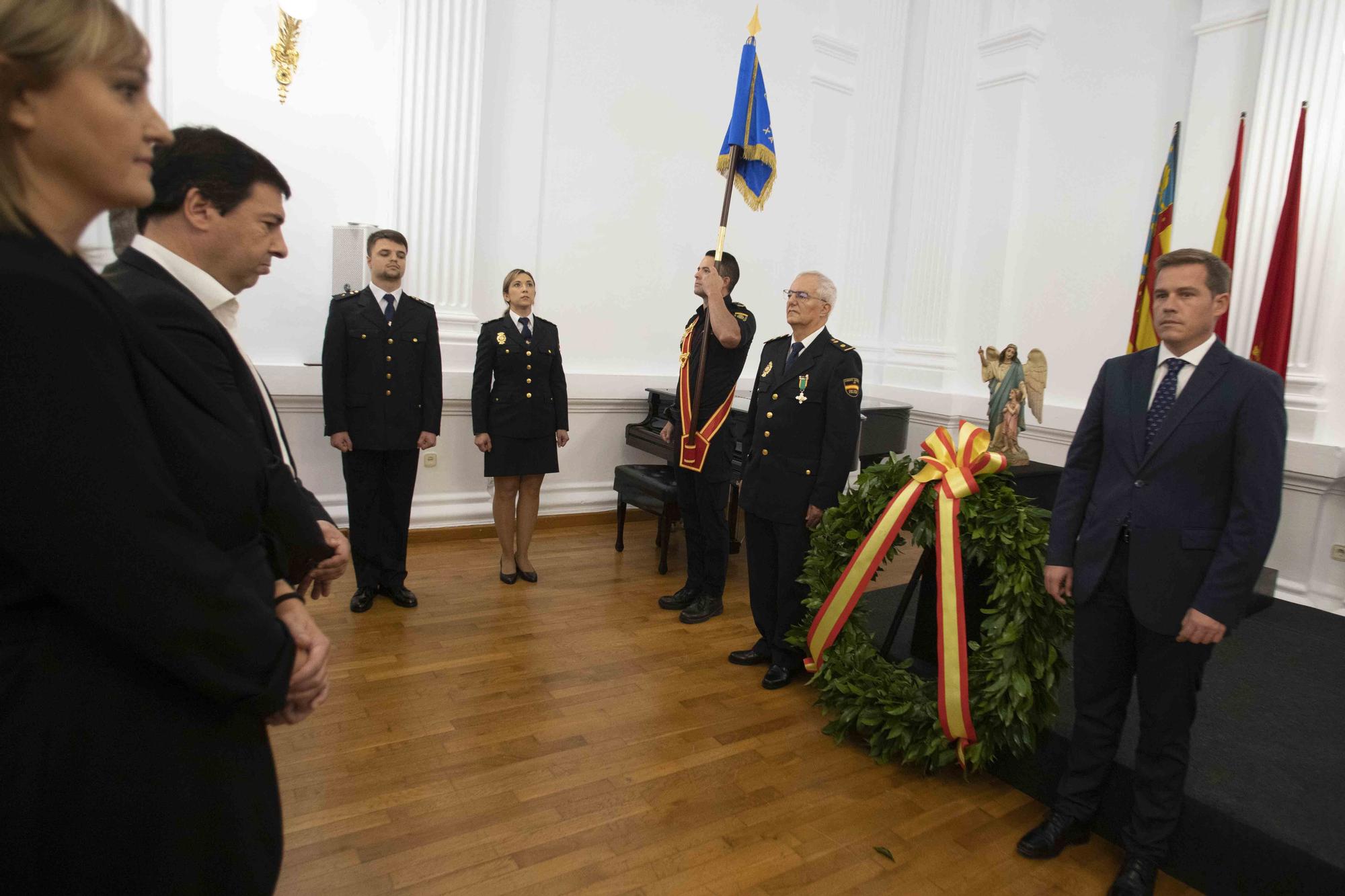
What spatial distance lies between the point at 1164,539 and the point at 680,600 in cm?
235

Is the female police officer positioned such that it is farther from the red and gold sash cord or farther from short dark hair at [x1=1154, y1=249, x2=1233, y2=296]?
short dark hair at [x1=1154, y1=249, x2=1233, y2=296]

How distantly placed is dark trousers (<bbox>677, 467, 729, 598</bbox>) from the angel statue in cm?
141

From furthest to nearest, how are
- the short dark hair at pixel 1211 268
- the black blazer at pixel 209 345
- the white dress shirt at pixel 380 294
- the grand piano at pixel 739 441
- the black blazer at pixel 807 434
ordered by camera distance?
1. the grand piano at pixel 739 441
2. the white dress shirt at pixel 380 294
3. the black blazer at pixel 807 434
4. the short dark hair at pixel 1211 268
5. the black blazer at pixel 209 345

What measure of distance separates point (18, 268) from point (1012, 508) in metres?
2.51

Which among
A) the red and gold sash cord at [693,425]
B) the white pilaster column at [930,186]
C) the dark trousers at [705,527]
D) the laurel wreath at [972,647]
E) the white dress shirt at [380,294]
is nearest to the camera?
the laurel wreath at [972,647]

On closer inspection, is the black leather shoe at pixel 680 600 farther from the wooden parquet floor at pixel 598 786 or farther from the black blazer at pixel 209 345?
the black blazer at pixel 209 345

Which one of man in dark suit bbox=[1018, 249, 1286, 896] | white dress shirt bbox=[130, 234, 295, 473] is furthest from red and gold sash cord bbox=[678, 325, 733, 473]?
white dress shirt bbox=[130, 234, 295, 473]

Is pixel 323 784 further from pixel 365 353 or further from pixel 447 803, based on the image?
pixel 365 353

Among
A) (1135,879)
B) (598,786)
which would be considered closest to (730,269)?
(598,786)

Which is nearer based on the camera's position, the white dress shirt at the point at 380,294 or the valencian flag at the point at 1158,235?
the white dress shirt at the point at 380,294

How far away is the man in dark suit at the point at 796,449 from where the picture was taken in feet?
10.1

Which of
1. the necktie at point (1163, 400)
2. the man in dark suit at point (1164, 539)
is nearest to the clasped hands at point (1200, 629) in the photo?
the man in dark suit at point (1164, 539)

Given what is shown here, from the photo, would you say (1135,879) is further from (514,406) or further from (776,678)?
(514,406)

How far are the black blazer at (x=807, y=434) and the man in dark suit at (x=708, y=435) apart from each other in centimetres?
54
